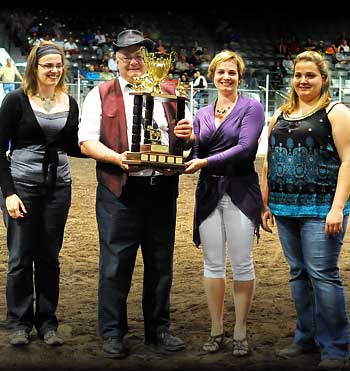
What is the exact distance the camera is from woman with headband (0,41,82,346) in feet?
11.3

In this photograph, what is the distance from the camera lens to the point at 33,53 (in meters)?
3.45

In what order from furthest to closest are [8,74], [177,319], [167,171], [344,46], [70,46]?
1. [70,46]
2. [8,74]
3. [344,46]
4. [177,319]
5. [167,171]

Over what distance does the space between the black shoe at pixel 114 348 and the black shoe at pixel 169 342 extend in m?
0.21

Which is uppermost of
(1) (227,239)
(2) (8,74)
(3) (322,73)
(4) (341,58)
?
(4) (341,58)

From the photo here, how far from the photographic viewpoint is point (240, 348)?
3.36 meters

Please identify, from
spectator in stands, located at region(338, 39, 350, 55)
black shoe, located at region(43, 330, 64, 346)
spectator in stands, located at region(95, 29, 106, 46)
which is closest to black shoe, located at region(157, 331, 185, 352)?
black shoe, located at region(43, 330, 64, 346)

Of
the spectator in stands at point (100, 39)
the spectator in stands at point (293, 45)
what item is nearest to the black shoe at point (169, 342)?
the spectator in stands at point (293, 45)

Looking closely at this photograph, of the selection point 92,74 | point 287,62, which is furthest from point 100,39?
point 287,62

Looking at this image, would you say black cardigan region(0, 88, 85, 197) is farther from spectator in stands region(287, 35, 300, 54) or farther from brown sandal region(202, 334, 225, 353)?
spectator in stands region(287, 35, 300, 54)

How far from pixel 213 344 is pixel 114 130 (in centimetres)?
122

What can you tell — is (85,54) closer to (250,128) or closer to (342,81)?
(342,81)

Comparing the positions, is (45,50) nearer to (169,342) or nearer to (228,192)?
(228,192)

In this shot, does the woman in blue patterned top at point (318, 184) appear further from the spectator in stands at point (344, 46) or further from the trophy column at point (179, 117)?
the spectator in stands at point (344, 46)

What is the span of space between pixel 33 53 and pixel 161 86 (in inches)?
27.6
